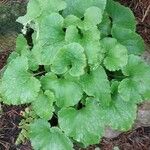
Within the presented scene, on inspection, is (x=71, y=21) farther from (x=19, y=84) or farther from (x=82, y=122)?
(x=82, y=122)

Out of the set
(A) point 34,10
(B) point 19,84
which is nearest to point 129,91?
(B) point 19,84

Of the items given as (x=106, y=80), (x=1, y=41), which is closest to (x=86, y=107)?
(x=106, y=80)

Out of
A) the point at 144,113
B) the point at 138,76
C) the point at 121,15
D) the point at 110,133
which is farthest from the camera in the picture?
the point at 110,133

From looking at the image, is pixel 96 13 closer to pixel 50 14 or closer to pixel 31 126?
pixel 50 14

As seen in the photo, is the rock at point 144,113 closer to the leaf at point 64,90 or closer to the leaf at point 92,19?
the leaf at point 64,90

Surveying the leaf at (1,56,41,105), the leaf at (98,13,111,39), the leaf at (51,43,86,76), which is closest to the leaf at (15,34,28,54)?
the leaf at (1,56,41,105)

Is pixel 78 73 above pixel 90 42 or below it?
below

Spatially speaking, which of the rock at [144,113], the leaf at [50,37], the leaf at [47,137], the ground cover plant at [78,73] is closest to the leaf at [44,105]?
the ground cover plant at [78,73]

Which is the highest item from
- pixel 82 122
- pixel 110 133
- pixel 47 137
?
pixel 82 122
